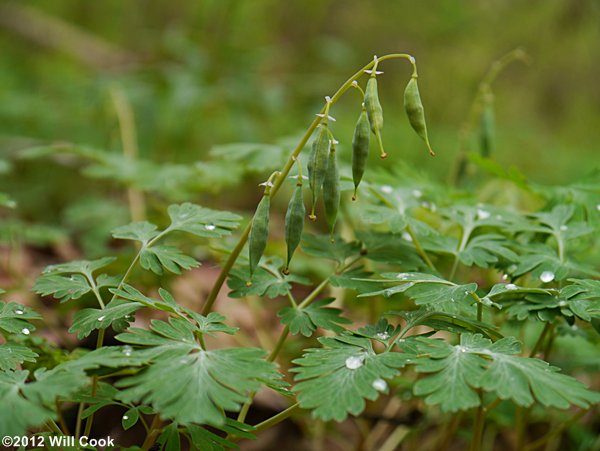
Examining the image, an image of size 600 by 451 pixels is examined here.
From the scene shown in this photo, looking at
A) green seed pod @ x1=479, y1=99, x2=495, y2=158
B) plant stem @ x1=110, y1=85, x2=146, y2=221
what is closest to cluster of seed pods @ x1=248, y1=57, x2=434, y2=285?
green seed pod @ x1=479, y1=99, x2=495, y2=158

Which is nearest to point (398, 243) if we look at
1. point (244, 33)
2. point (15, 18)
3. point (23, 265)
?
point (23, 265)

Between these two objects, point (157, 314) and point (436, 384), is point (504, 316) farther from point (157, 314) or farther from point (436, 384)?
point (157, 314)

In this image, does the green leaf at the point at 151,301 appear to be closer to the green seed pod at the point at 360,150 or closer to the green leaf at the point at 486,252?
the green seed pod at the point at 360,150

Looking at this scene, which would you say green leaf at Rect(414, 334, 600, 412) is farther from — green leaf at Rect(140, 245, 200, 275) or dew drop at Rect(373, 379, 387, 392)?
green leaf at Rect(140, 245, 200, 275)

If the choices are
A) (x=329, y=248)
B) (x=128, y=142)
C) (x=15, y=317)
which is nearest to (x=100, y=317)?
(x=15, y=317)

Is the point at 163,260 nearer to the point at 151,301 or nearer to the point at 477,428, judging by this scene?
the point at 151,301

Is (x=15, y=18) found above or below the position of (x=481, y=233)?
above

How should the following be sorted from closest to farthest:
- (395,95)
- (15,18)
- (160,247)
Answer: (160,247) < (15,18) < (395,95)

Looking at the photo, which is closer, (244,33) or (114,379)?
(114,379)
